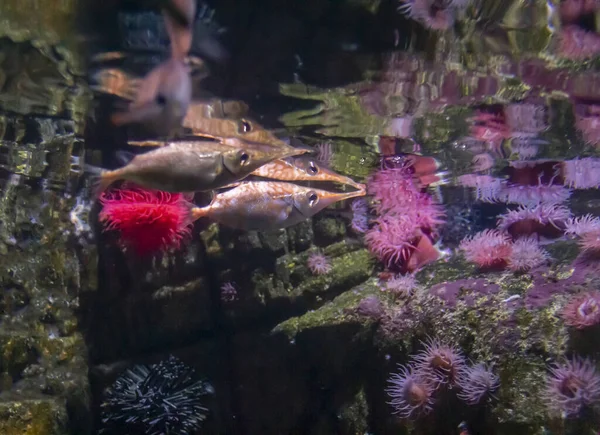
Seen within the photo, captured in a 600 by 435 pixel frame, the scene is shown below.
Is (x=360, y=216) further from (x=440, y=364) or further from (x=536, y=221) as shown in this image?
(x=440, y=364)

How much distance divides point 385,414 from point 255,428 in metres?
2.02

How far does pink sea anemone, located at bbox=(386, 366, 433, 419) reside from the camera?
544 centimetres

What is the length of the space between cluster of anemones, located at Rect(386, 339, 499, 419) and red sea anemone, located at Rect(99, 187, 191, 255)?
3.35m

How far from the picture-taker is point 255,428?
22.4 feet

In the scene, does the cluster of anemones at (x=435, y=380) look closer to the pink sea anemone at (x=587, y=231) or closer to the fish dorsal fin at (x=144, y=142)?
the pink sea anemone at (x=587, y=231)

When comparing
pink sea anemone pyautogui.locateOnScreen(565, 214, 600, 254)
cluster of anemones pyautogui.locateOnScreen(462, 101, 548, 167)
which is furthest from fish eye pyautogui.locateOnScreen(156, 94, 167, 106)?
pink sea anemone pyautogui.locateOnScreen(565, 214, 600, 254)

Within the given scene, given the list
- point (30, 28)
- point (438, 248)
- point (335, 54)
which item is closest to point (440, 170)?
point (438, 248)

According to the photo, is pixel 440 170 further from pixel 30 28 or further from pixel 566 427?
pixel 30 28

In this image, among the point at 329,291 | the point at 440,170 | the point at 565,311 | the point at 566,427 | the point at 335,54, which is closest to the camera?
the point at 566,427

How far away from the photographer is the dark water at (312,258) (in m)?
5.08

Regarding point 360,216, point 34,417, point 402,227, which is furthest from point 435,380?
point 34,417

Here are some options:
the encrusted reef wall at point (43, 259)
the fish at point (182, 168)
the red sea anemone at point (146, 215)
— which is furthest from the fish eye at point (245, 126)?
the fish at point (182, 168)

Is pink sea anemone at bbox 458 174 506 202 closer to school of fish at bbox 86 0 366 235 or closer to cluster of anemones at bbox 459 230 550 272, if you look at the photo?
school of fish at bbox 86 0 366 235

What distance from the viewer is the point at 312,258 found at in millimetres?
7711
